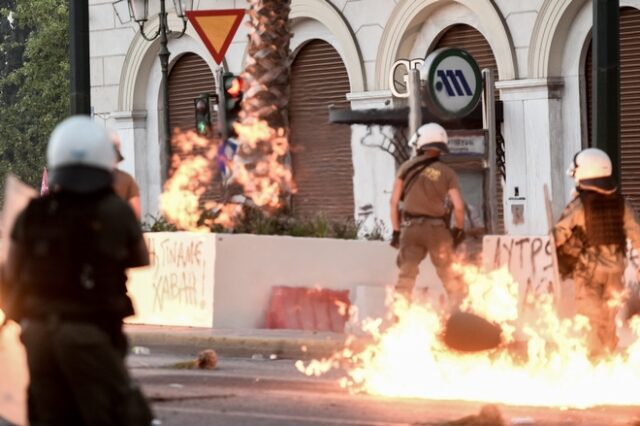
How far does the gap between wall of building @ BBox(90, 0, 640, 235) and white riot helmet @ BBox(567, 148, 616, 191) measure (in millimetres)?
13026

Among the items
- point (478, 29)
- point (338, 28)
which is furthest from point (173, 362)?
point (338, 28)

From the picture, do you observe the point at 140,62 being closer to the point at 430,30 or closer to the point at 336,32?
the point at 336,32

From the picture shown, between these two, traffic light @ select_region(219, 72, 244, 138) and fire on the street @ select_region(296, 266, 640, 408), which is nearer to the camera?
fire on the street @ select_region(296, 266, 640, 408)

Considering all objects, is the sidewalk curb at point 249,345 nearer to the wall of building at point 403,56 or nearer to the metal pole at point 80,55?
the metal pole at point 80,55

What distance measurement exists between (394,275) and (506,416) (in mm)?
7018

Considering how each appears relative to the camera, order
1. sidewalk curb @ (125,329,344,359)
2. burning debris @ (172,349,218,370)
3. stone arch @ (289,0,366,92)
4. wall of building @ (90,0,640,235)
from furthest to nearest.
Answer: stone arch @ (289,0,366,92)
wall of building @ (90,0,640,235)
sidewalk curb @ (125,329,344,359)
burning debris @ (172,349,218,370)

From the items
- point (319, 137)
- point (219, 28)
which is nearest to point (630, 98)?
point (319, 137)

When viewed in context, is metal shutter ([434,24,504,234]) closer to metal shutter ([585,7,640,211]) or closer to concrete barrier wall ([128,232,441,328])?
metal shutter ([585,7,640,211])

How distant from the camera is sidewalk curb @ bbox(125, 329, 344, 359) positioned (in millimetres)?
16797

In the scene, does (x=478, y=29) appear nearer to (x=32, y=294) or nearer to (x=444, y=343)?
(x=444, y=343)

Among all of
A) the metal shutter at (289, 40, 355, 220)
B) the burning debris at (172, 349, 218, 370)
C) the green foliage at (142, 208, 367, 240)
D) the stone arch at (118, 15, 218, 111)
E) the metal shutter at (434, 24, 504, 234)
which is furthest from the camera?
the stone arch at (118, 15, 218, 111)

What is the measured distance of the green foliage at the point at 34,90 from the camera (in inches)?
1898

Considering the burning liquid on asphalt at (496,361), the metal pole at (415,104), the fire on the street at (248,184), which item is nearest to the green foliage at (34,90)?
the fire on the street at (248,184)

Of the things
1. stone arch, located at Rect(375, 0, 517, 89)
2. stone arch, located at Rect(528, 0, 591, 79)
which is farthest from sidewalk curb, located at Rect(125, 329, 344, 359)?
stone arch, located at Rect(375, 0, 517, 89)
